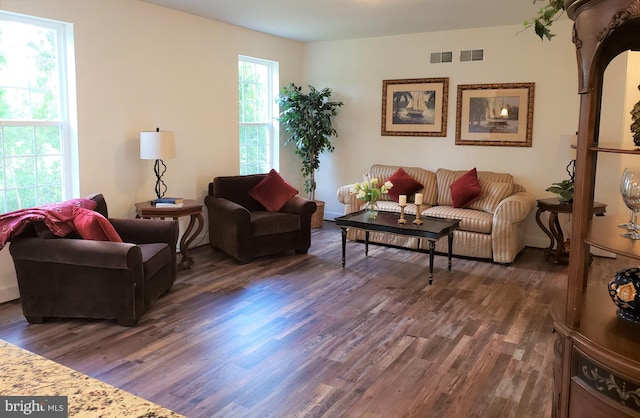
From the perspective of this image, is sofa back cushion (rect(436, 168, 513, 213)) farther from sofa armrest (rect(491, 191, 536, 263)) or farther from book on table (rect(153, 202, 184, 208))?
book on table (rect(153, 202, 184, 208))

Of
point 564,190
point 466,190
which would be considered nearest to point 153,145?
point 466,190

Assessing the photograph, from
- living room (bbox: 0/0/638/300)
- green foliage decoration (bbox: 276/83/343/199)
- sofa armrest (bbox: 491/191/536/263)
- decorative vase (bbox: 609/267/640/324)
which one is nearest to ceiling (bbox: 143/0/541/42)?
living room (bbox: 0/0/638/300)

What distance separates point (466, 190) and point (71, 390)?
18.0ft

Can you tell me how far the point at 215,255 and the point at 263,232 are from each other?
0.71 meters

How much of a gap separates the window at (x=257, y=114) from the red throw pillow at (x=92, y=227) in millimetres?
3174

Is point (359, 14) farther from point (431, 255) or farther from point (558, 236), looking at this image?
point (558, 236)

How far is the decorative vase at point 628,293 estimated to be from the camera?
1.72 meters

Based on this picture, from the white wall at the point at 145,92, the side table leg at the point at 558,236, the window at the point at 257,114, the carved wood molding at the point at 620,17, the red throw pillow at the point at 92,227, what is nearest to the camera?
the carved wood molding at the point at 620,17

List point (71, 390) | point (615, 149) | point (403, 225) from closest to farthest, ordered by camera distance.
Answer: point (71, 390) < point (615, 149) < point (403, 225)

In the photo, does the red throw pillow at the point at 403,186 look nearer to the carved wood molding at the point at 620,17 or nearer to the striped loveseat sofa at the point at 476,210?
the striped loveseat sofa at the point at 476,210

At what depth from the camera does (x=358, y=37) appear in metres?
7.07

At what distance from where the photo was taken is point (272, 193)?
5.92m

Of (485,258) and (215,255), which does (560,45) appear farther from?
(215,255)

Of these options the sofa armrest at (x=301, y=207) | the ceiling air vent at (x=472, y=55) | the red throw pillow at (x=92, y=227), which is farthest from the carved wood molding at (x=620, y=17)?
the ceiling air vent at (x=472, y=55)
